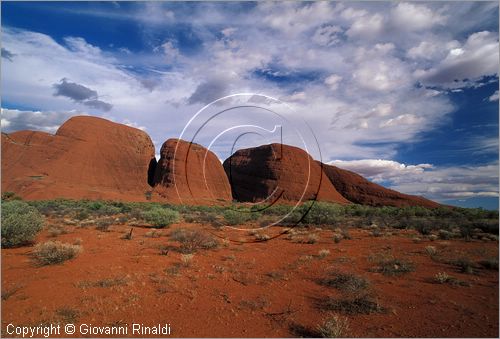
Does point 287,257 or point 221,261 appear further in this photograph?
point 287,257

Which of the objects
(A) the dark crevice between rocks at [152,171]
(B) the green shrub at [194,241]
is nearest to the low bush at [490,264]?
(B) the green shrub at [194,241]

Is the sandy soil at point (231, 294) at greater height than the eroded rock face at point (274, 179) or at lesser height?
lesser

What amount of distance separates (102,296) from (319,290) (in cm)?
486

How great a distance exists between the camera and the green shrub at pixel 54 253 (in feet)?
29.6

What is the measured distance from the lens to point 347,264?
962cm

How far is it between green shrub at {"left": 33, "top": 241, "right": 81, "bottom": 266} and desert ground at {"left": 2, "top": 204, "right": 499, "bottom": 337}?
0.29 ft

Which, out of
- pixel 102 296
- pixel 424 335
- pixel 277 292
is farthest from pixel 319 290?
pixel 102 296

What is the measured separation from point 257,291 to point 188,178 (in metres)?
55.2

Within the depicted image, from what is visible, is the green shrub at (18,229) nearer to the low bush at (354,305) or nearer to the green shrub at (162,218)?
the green shrub at (162,218)

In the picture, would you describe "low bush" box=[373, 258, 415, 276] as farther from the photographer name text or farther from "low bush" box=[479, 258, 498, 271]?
the photographer name text

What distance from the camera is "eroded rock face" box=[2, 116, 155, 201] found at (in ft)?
157

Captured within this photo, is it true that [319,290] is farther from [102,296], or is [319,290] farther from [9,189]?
[9,189]

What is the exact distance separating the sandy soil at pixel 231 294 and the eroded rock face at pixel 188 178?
147 feet

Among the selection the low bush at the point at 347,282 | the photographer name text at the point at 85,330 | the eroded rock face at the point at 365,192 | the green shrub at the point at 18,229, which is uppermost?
the eroded rock face at the point at 365,192
